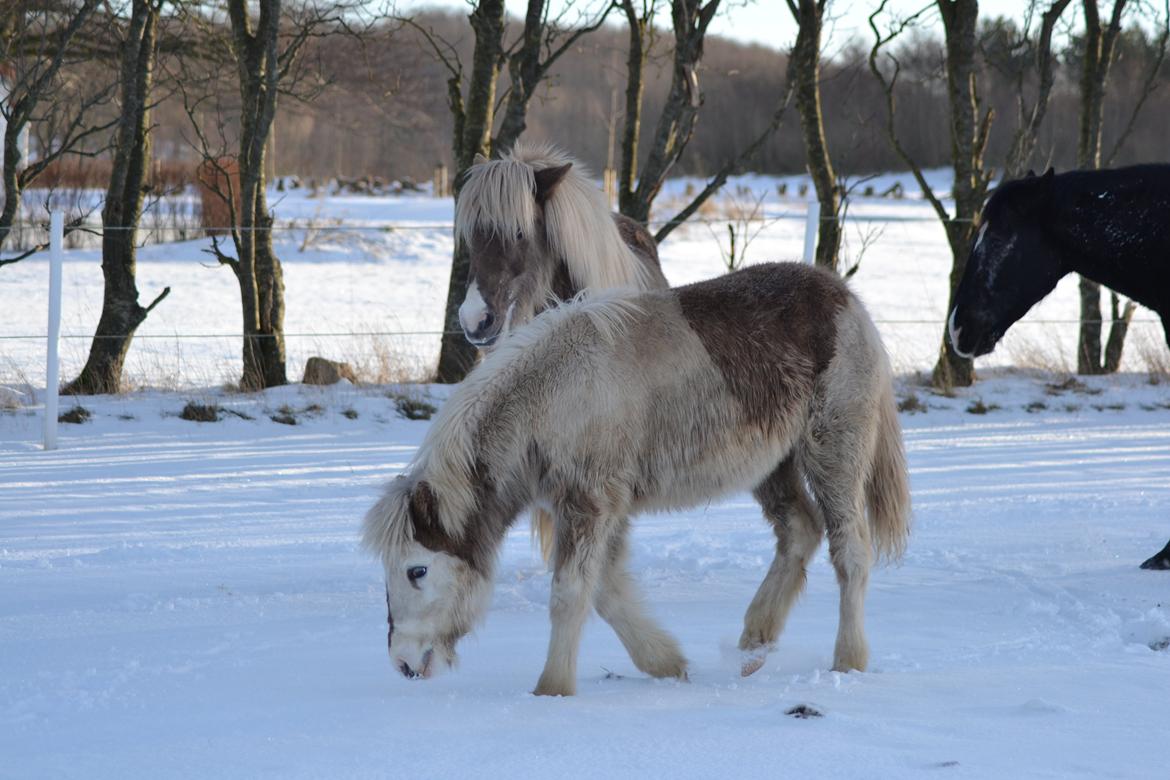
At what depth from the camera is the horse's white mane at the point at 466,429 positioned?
12.5 feet

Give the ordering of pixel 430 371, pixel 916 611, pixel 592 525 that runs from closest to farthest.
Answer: pixel 592 525
pixel 916 611
pixel 430 371

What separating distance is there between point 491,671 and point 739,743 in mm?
1167

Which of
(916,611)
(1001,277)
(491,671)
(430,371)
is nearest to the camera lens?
(491,671)

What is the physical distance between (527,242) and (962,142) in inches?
317

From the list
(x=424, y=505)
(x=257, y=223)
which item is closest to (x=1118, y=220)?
(x=424, y=505)

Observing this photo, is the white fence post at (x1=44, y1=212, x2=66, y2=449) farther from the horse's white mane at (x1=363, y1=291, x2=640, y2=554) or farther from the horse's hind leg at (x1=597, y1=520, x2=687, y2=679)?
the horse's hind leg at (x1=597, y1=520, x2=687, y2=679)

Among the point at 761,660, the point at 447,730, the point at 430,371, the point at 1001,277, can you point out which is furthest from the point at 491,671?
the point at 430,371

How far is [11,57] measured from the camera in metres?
10.2

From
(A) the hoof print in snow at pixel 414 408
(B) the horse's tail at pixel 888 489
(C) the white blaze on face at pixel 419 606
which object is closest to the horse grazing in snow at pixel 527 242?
(C) the white blaze on face at pixel 419 606

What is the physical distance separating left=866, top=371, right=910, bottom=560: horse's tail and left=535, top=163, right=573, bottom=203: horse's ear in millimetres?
1770

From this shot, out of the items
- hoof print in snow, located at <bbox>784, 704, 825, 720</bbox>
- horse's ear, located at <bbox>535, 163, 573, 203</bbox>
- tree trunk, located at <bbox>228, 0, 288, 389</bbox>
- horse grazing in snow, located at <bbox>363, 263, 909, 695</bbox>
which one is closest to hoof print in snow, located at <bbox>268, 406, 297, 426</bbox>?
tree trunk, located at <bbox>228, 0, 288, 389</bbox>

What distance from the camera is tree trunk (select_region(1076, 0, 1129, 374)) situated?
41.1 ft

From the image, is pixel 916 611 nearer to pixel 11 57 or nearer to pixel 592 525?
pixel 592 525

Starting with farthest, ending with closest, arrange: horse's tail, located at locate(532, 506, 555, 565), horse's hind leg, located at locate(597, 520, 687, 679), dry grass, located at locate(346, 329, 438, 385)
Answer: dry grass, located at locate(346, 329, 438, 385), horse's tail, located at locate(532, 506, 555, 565), horse's hind leg, located at locate(597, 520, 687, 679)
